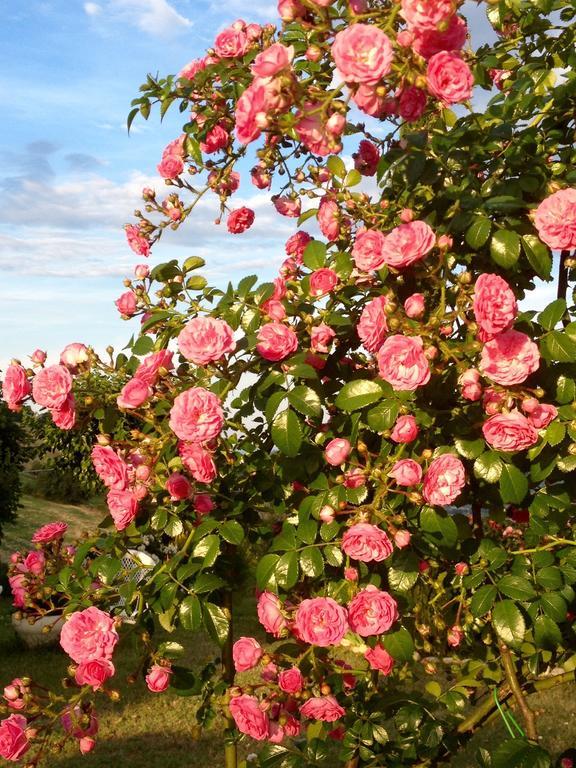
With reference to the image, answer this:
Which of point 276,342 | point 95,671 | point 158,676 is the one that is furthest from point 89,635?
point 276,342

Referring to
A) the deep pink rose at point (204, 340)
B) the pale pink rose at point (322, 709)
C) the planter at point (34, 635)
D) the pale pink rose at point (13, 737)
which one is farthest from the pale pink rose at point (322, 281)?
the planter at point (34, 635)

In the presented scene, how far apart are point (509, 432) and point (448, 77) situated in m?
0.74

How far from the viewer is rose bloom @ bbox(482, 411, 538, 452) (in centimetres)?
174

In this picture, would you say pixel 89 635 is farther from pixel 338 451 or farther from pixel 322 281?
pixel 322 281

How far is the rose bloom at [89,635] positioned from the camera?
1.99 meters

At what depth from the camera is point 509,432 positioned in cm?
175

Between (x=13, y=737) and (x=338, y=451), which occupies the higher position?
(x=338, y=451)

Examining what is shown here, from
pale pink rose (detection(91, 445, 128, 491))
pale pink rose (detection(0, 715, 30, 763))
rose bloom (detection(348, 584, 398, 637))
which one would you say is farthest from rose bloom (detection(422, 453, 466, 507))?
pale pink rose (detection(0, 715, 30, 763))

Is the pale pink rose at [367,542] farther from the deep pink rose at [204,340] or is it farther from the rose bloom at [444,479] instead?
the deep pink rose at [204,340]

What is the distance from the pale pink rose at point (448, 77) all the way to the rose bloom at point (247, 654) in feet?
4.42

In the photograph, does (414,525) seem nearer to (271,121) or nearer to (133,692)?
(271,121)

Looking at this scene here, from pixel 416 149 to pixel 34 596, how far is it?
1.72 m

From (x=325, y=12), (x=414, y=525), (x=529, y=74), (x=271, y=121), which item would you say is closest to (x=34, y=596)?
(x=414, y=525)

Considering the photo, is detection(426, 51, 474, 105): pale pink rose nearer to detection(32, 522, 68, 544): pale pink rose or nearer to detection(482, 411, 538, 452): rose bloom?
detection(482, 411, 538, 452): rose bloom
